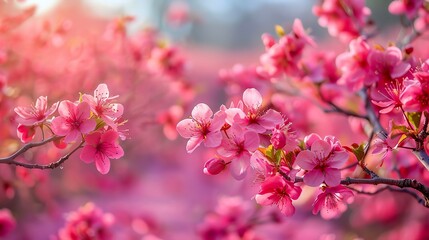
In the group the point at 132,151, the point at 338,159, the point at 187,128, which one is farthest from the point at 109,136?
the point at 132,151

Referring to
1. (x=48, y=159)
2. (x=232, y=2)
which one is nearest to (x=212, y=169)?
(x=48, y=159)

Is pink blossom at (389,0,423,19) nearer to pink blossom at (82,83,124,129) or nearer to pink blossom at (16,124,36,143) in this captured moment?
pink blossom at (82,83,124,129)

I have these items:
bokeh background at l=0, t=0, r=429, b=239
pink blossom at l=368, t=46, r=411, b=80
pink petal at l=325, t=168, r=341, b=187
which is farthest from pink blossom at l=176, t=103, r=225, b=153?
pink blossom at l=368, t=46, r=411, b=80

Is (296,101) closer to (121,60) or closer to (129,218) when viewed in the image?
(121,60)

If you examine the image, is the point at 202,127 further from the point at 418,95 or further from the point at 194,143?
the point at 418,95

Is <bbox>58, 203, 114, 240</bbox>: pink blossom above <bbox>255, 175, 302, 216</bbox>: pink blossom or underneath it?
above

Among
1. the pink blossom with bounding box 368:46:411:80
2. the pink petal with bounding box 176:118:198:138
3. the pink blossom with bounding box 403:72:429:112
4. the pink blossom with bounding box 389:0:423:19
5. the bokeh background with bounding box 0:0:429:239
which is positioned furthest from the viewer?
the bokeh background with bounding box 0:0:429:239
